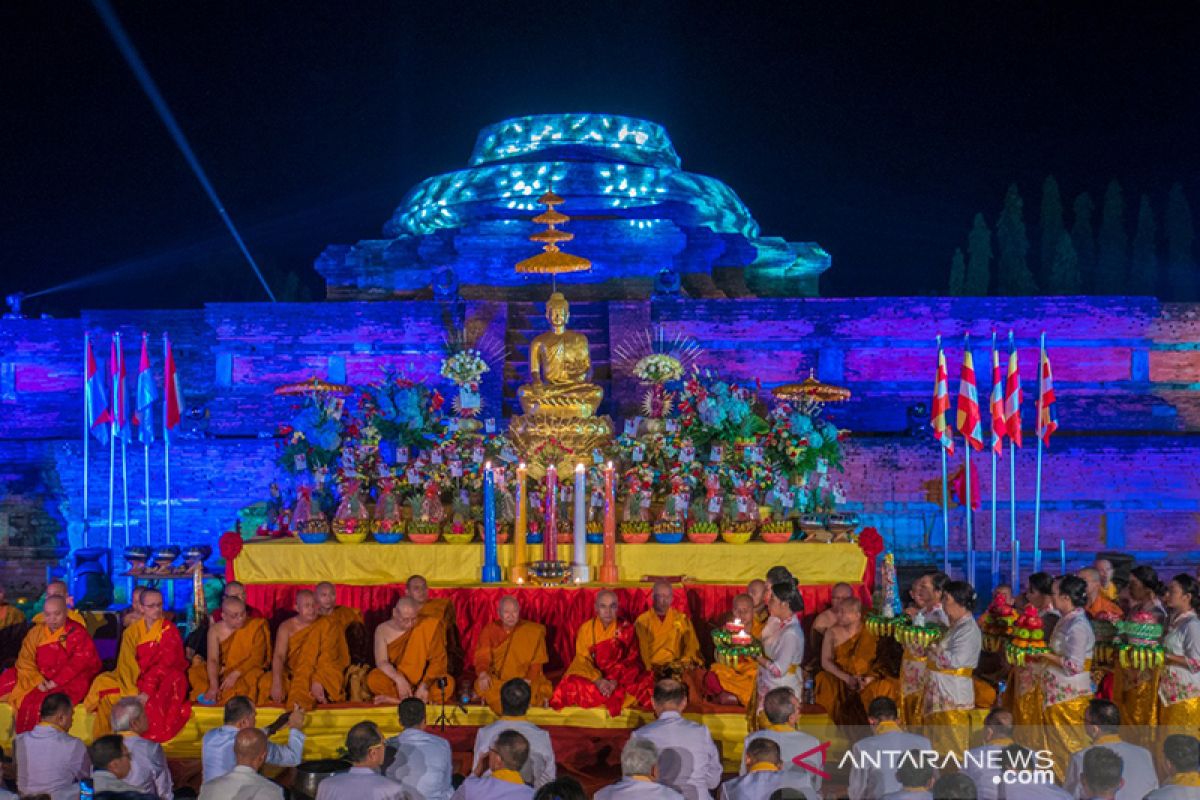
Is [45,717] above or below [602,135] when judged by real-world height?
below

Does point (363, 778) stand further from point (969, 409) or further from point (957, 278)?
point (957, 278)

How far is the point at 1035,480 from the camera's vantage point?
15.1m

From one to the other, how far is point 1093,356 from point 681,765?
11964mm

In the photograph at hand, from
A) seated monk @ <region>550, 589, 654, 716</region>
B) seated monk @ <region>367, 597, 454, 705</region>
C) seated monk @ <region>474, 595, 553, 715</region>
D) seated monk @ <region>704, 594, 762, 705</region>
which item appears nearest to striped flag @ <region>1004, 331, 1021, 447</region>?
A: seated monk @ <region>704, 594, 762, 705</region>

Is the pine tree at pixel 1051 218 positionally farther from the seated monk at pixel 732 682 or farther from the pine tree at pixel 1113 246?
the seated monk at pixel 732 682

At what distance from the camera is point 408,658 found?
347 inches

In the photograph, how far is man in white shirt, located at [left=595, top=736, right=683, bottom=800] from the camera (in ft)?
17.7

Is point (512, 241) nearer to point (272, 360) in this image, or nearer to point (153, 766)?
point (272, 360)

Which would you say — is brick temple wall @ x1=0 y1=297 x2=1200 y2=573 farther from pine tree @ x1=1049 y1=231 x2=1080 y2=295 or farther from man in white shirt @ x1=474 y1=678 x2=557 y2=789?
pine tree @ x1=1049 y1=231 x2=1080 y2=295

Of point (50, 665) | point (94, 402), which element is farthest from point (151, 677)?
point (94, 402)

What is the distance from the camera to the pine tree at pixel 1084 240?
2920 centimetres

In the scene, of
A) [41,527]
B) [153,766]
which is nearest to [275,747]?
[153,766]

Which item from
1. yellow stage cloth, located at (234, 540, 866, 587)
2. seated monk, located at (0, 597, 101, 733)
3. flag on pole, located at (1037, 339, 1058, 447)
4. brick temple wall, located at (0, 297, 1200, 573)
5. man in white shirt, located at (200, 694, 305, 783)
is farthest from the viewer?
brick temple wall, located at (0, 297, 1200, 573)

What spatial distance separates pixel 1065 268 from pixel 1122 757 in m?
23.2
